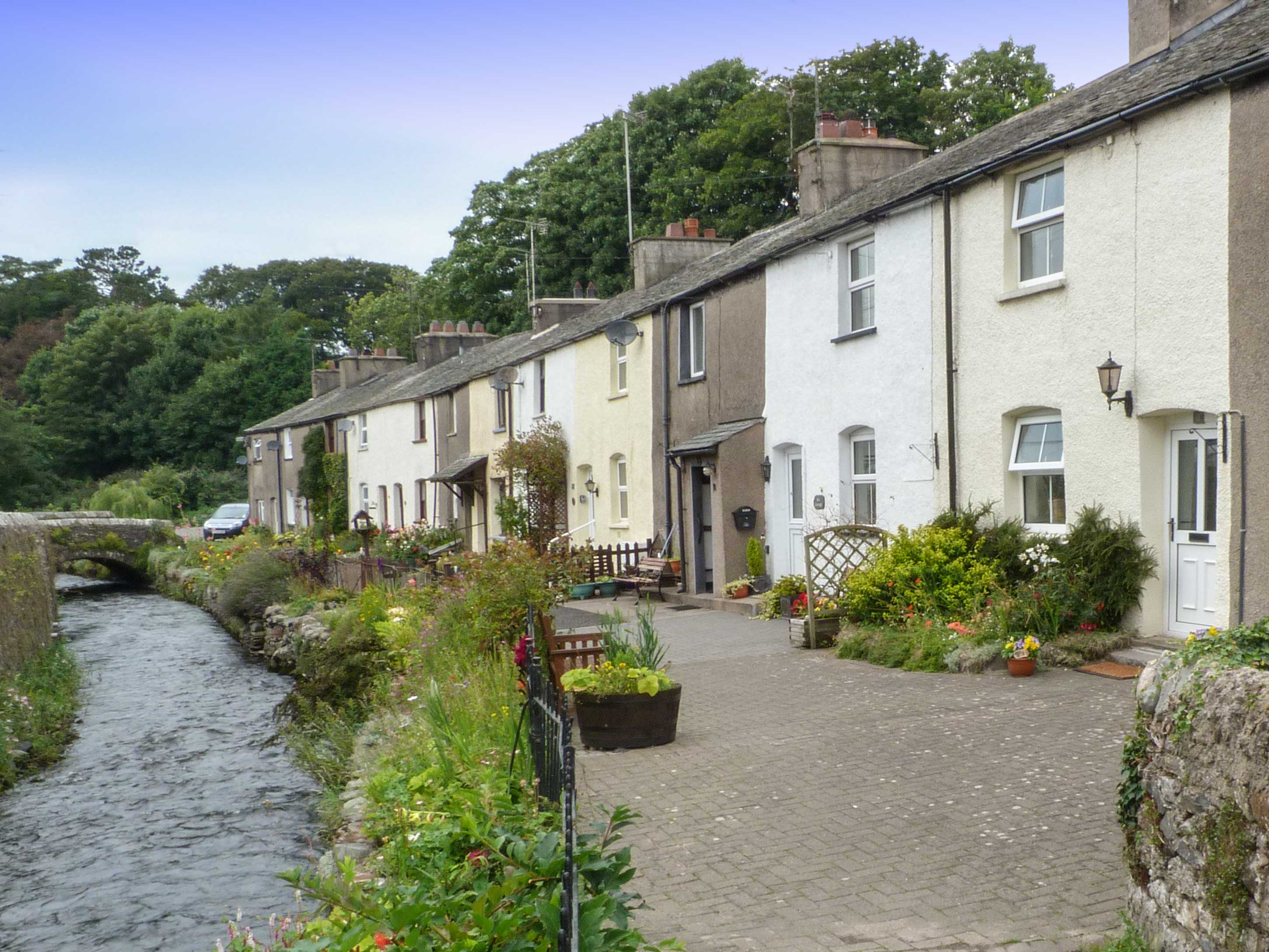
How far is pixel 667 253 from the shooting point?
25.2m

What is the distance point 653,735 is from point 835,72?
34203 mm

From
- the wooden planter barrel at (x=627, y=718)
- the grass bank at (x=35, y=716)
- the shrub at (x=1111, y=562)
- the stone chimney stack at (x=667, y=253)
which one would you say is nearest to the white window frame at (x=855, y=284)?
the shrub at (x=1111, y=562)

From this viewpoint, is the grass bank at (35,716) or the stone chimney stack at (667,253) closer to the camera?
the grass bank at (35,716)

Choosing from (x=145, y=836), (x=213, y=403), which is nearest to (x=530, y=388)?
(x=145, y=836)

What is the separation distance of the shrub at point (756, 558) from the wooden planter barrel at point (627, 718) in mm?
9307

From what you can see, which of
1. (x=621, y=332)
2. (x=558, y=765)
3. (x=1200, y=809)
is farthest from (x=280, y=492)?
(x=1200, y=809)

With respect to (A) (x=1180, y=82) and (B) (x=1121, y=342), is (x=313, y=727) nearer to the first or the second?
(B) (x=1121, y=342)

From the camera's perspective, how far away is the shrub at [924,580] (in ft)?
39.8

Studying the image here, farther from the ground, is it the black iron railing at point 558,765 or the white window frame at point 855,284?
the white window frame at point 855,284

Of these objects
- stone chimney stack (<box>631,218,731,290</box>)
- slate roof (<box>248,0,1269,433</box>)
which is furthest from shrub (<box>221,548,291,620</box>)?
stone chimney stack (<box>631,218,731,290</box>)

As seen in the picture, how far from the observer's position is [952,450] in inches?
528

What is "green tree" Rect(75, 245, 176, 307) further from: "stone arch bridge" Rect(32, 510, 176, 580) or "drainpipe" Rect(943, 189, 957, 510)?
"drainpipe" Rect(943, 189, 957, 510)

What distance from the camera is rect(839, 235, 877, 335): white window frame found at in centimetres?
1502

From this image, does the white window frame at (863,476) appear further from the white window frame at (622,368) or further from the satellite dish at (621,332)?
the white window frame at (622,368)
